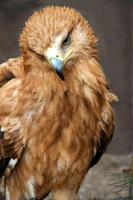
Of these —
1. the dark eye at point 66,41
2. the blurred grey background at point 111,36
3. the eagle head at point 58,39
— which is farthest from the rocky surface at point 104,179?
the dark eye at point 66,41

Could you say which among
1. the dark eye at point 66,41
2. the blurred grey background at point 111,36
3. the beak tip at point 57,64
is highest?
the dark eye at point 66,41

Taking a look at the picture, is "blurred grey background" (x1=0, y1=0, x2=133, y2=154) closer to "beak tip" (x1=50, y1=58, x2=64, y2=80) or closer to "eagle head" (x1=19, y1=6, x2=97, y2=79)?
"eagle head" (x1=19, y1=6, x2=97, y2=79)

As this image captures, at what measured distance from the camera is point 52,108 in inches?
180

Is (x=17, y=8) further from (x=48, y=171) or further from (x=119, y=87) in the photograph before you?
(x=48, y=171)

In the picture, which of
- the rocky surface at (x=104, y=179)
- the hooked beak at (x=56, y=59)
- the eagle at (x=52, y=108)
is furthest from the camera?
the rocky surface at (x=104, y=179)

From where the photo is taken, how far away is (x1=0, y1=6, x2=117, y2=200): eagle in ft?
14.1

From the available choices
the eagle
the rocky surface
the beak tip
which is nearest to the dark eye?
the eagle

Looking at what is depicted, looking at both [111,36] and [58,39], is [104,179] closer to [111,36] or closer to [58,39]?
[111,36]

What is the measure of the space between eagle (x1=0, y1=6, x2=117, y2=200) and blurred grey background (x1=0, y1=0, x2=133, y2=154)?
200 cm

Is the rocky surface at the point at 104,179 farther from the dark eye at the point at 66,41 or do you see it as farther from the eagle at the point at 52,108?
the dark eye at the point at 66,41

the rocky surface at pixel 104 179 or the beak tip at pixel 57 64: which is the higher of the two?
the beak tip at pixel 57 64

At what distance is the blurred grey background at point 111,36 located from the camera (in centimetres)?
684

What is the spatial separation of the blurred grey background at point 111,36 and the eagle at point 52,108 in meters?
2.00

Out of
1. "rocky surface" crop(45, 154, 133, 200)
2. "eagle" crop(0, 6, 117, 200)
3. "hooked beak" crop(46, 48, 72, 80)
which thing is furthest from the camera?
"rocky surface" crop(45, 154, 133, 200)
